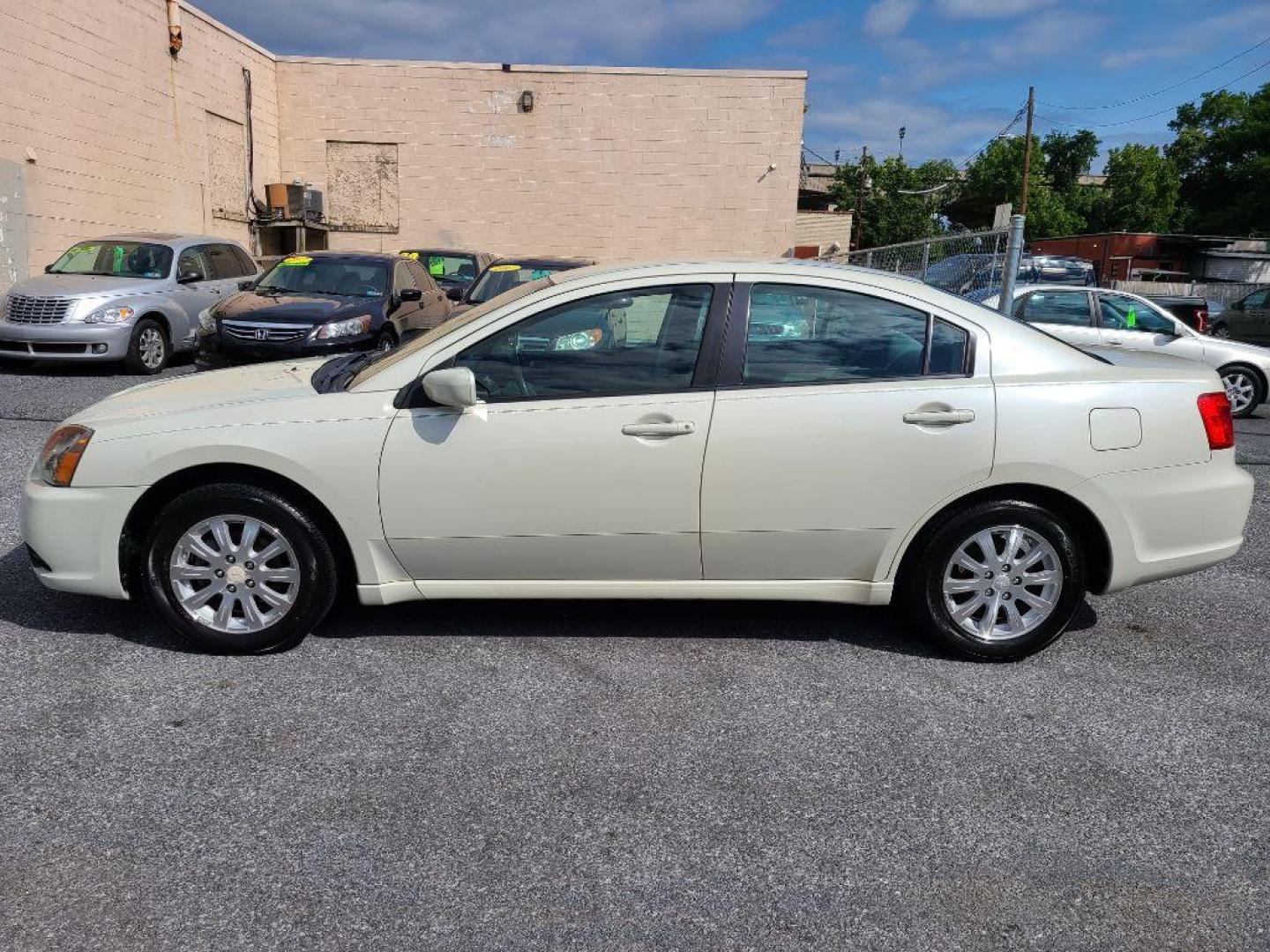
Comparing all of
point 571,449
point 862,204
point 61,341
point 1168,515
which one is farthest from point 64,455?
point 862,204

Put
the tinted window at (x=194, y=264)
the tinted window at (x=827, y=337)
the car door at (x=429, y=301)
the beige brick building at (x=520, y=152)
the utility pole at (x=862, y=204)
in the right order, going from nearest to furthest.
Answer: the tinted window at (x=827, y=337)
the car door at (x=429, y=301)
the tinted window at (x=194, y=264)
the beige brick building at (x=520, y=152)
the utility pole at (x=862, y=204)

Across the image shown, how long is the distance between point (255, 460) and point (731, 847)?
7.43ft

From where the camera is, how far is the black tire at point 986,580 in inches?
156

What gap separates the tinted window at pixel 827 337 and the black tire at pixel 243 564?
5.95 ft

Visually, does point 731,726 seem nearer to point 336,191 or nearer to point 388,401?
point 388,401

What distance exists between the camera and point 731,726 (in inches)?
137

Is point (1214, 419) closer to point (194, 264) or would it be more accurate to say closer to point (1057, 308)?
point (1057, 308)

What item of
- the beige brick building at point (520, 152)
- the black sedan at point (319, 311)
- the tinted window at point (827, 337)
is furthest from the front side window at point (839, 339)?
the beige brick building at point (520, 152)

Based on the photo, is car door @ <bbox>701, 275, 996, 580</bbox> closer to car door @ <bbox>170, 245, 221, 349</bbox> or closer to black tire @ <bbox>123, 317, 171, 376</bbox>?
black tire @ <bbox>123, 317, 171, 376</bbox>

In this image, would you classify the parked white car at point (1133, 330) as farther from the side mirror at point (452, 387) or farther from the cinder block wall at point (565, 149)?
the cinder block wall at point (565, 149)

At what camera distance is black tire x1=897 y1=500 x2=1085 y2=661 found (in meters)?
3.95

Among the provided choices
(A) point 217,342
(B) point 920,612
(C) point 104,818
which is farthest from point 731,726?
(A) point 217,342

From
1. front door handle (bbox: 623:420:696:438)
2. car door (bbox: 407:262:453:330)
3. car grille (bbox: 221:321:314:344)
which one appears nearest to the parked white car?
car door (bbox: 407:262:453:330)

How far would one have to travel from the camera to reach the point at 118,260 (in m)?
12.1
